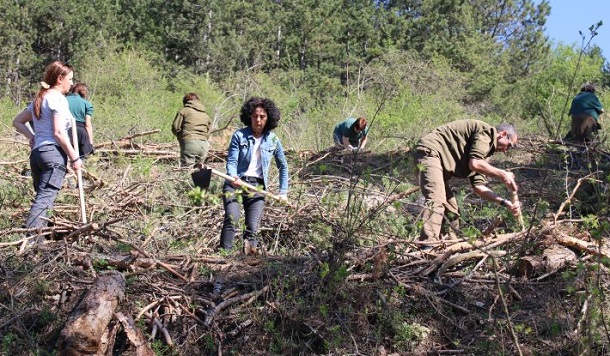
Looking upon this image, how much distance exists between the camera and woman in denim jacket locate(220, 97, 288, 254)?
4.55 metres

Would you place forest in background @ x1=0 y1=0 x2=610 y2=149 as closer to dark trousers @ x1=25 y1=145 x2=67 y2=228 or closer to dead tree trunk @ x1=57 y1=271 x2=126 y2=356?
dark trousers @ x1=25 y1=145 x2=67 y2=228

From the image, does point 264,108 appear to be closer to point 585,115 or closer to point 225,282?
point 225,282

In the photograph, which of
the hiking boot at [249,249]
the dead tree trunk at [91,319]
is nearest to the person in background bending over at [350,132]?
the hiking boot at [249,249]

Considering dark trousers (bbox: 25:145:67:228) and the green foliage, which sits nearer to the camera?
the green foliage

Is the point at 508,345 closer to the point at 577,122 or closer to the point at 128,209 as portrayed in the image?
the point at 128,209

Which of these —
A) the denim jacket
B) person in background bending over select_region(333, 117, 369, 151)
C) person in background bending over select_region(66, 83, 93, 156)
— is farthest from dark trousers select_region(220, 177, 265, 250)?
person in background bending over select_region(333, 117, 369, 151)

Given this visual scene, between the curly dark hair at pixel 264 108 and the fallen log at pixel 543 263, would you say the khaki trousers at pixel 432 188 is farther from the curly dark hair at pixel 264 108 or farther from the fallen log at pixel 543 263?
the curly dark hair at pixel 264 108

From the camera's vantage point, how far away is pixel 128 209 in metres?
5.88

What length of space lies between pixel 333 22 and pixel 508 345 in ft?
99.3

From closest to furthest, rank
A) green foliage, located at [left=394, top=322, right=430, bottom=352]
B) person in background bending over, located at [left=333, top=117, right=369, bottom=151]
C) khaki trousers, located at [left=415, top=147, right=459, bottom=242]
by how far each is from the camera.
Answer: green foliage, located at [left=394, top=322, right=430, bottom=352] → khaki trousers, located at [left=415, top=147, right=459, bottom=242] → person in background bending over, located at [left=333, top=117, right=369, bottom=151]

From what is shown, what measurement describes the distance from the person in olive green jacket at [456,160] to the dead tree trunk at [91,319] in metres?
2.28

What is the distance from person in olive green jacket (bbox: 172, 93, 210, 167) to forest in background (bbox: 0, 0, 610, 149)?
10903 mm

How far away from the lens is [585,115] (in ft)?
26.3

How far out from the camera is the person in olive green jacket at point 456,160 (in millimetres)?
4684
